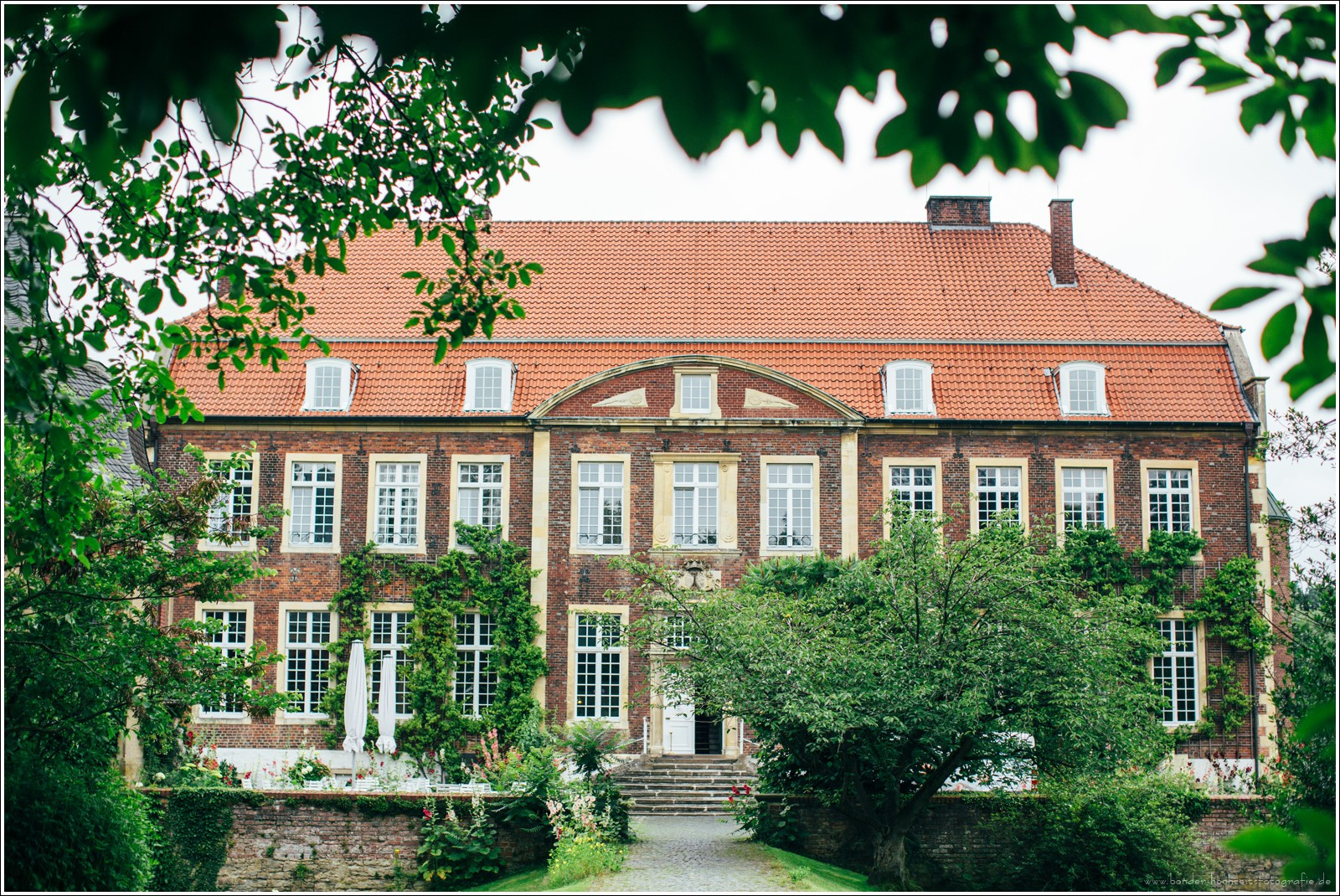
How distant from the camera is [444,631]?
21828 mm

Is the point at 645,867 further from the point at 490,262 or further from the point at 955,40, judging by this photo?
the point at 955,40

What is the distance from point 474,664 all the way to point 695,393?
6.45 metres

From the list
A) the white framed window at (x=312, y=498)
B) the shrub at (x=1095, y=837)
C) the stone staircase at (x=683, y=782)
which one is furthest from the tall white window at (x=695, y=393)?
the shrub at (x=1095, y=837)

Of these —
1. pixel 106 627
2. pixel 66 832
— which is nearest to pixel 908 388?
pixel 106 627

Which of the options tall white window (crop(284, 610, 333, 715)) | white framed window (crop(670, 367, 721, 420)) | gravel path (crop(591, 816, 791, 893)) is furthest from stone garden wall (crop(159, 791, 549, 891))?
white framed window (crop(670, 367, 721, 420))

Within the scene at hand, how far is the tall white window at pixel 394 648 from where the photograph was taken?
2189 cm

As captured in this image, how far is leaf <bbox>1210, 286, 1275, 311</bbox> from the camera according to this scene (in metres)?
3.25

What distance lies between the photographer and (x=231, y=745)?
21.7 metres

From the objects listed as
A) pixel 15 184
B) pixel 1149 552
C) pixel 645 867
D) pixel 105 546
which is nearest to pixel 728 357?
pixel 1149 552

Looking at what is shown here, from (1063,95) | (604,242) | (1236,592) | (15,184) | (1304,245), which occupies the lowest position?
(1236,592)

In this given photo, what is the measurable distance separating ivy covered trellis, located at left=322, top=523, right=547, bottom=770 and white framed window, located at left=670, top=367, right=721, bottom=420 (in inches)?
158

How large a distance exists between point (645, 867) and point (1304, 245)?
35.4 feet

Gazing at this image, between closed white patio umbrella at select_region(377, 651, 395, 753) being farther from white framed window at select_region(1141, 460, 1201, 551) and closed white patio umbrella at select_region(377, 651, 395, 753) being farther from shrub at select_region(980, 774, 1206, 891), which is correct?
white framed window at select_region(1141, 460, 1201, 551)

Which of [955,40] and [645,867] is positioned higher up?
[955,40]
